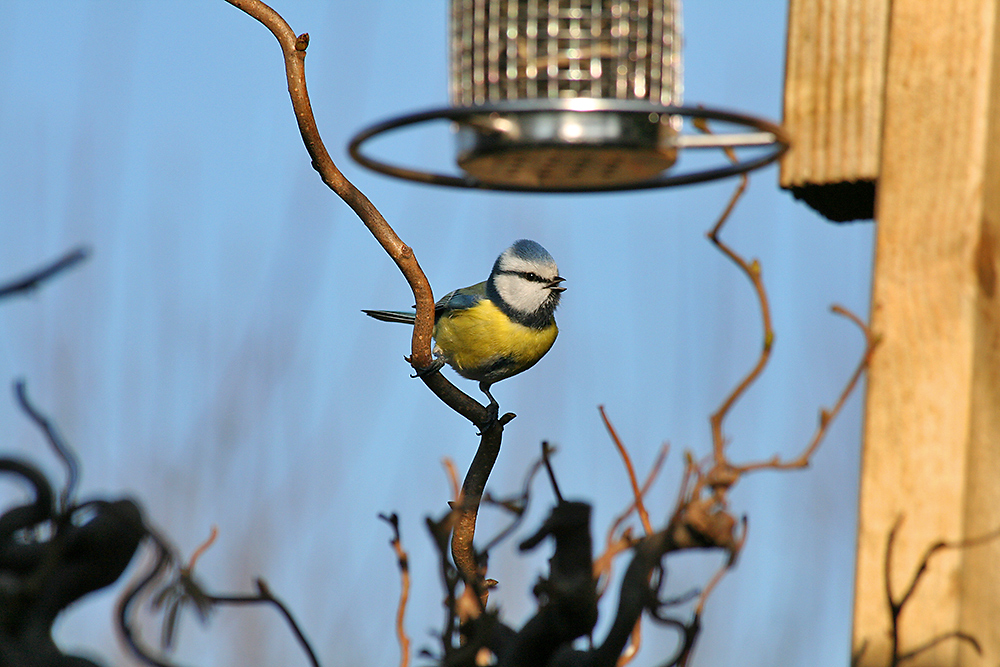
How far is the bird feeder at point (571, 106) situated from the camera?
122 cm

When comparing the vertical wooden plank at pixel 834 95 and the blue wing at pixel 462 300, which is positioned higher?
the vertical wooden plank at pixel 834 95

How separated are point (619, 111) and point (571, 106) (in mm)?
57

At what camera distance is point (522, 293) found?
3086mm

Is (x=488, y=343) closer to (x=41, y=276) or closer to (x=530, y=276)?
(x=530, y=276)

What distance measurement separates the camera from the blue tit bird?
10.0 feet

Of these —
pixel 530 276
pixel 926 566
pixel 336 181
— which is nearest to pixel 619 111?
pixel 336 181

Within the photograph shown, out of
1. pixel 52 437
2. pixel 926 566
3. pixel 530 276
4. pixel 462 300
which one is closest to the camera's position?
pixel 52 437

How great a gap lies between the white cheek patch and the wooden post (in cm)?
166

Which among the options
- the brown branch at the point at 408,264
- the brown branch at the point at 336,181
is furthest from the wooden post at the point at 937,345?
the brown branch at the point at 336,181

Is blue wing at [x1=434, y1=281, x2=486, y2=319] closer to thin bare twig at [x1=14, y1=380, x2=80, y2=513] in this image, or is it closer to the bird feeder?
the bird feeder

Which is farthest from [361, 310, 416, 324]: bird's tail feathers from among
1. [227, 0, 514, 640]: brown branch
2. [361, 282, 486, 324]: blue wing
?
[227, 0, 514, 640]: brown branch

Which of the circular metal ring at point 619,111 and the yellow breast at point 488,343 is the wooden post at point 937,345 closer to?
the circular metal ring at point 619,111

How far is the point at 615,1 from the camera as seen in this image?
1.59 meters

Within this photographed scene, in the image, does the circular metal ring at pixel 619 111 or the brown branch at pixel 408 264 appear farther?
the brown branch at pixel 408 264
